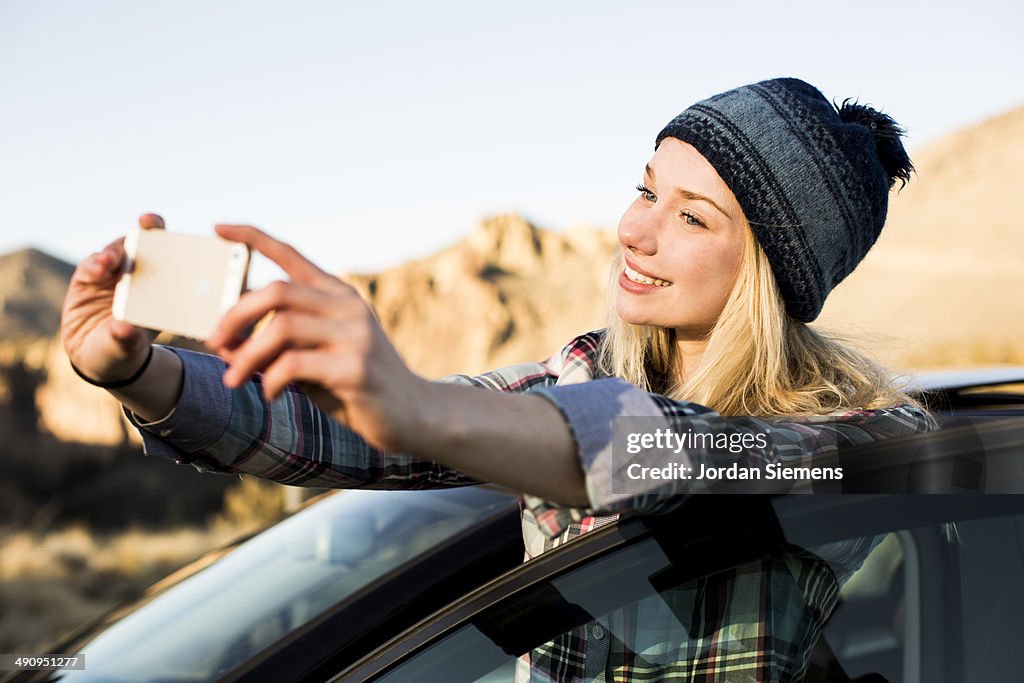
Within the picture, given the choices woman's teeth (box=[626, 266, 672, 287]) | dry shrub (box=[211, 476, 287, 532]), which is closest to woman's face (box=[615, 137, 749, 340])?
woman's teeth (box=[626, 266, 672, 287])

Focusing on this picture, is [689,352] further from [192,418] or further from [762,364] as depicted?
[192,418]

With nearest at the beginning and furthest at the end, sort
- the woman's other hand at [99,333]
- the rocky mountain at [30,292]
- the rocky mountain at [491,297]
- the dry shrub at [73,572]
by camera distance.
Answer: the woman's other hand at [99,333], the dry shrub at [73,572], the rocky mountain at [30,292], the rocky mountain at [491,297]

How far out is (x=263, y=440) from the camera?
1366 millimetres

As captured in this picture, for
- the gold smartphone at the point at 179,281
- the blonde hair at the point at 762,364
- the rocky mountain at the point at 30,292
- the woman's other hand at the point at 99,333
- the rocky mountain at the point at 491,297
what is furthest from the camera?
the rocky mountain at the point at 491,297

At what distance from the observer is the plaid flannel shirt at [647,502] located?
112cm

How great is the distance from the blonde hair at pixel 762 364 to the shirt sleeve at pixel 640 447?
0.39m

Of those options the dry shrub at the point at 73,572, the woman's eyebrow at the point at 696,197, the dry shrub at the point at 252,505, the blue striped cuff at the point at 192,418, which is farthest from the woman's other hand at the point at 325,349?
the dry shrub at the point at 252,505

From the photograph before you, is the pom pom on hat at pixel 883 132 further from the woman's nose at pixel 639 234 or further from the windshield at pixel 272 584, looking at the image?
the windshield at pixel 272 584

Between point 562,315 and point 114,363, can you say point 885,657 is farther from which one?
point 562,315

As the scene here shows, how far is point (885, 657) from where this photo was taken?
178 centimetres

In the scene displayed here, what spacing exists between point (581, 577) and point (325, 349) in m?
0.53

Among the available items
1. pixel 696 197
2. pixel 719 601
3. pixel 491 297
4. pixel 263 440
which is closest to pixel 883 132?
pixel 696 197

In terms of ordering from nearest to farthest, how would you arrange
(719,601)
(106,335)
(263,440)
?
1. (106,335)
2. (719,601)
3. (263,440)

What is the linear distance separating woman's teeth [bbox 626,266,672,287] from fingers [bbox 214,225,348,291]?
0.92 meters
